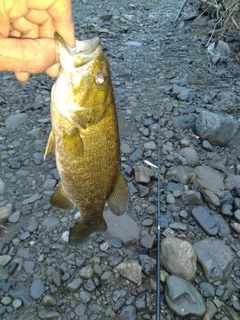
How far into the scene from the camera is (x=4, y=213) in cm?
332

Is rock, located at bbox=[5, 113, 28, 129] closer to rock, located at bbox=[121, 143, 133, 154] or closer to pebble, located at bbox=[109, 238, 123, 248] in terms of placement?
rock, located at bbox=[121, 143, 133, 154]

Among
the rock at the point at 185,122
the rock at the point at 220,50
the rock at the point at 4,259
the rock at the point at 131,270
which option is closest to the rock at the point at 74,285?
the rock at the point at 131,270

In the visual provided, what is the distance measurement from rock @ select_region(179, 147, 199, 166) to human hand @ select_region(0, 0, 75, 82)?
2099mm

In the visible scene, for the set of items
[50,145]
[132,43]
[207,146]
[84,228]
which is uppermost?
[50,145]

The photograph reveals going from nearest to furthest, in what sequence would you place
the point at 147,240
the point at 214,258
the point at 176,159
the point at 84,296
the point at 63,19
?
the point at 63,19
the point at 84,296
the point at 214,258
the point at 147,240
the point at 176,159

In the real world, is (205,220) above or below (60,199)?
below

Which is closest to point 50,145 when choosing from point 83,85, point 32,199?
point 83,85

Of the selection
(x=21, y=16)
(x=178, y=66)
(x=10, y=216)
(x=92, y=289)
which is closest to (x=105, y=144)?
(x=21, y=16)

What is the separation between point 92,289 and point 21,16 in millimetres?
1858

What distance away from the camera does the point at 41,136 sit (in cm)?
434

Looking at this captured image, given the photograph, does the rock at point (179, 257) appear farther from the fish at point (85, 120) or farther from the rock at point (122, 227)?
the fish at point (85, 120)

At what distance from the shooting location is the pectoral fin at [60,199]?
8.22 ft

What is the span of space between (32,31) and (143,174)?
69.4 inches

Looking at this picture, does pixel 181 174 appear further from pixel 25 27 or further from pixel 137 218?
pixel 25 27
